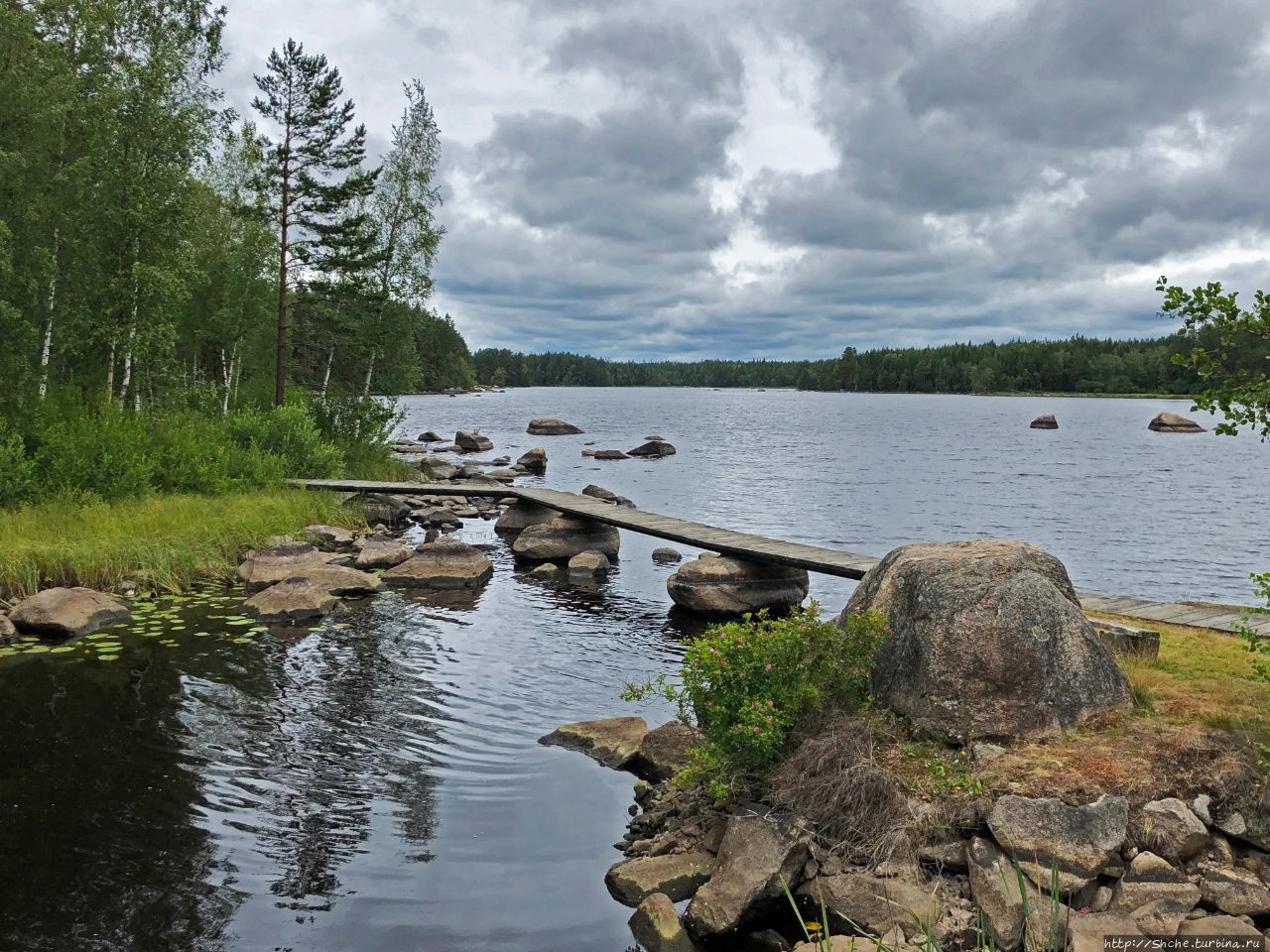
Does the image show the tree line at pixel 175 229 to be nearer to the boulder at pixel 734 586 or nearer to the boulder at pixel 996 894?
the boulder at pixel 734 586

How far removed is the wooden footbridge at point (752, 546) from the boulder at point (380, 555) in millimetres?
4404

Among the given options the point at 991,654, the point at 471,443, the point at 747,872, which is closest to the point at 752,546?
the point at 991,654

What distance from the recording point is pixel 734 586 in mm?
16875

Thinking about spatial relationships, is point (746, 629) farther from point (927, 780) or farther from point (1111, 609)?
point (1111, 609)

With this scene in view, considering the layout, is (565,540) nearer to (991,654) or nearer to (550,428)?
(991,654)

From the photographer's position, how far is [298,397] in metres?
30.6

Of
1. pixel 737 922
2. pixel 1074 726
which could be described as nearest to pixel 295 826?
pixel 737 922

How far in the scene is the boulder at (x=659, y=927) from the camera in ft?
20.7

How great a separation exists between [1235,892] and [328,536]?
18.6 meters

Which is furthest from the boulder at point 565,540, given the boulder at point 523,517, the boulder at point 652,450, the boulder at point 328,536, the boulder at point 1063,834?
the boulder at point 652,450

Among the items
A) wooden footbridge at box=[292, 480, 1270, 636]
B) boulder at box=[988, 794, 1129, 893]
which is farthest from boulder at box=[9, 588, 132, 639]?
boulder at box=[988, 794, 1129, 893]

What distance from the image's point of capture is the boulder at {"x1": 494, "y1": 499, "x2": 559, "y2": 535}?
25375 millimetres

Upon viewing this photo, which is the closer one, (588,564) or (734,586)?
(734,586)

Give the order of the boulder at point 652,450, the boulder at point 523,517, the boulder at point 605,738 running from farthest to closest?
the boulder at point 652,450 < the boulder at point 523,517 < the boulder at point 605,738
